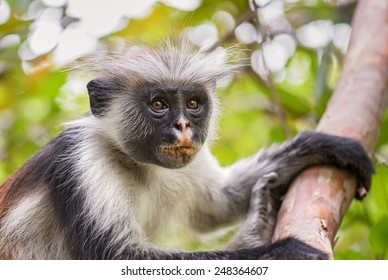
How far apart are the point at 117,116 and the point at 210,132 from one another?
73 cm

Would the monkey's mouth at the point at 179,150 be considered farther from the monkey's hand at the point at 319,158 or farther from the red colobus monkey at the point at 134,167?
the monkey's hand at the point at 319,158

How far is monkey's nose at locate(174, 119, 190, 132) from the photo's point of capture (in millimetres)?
3752

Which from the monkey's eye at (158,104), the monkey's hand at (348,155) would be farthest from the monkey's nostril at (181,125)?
the monkey's hand at (348,155)

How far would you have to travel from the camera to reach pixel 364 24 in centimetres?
465

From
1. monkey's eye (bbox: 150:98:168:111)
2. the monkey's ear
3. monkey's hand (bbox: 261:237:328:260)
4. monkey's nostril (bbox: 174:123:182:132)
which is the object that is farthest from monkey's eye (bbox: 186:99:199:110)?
monkey's hand (bbox: 261:237:328:260)

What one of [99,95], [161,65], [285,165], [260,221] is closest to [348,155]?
[285,165]

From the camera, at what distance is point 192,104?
4.12m

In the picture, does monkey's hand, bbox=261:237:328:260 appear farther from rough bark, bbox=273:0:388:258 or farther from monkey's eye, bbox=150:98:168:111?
monkey's eye, bbox=150:98:168:111

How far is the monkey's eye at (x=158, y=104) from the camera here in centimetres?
403

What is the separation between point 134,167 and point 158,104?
22.0 inches

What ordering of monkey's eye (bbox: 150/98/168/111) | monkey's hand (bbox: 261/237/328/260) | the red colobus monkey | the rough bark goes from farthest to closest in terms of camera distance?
monkey's eye (bbox: 150/98/168/111) → the red colobus monkey → the rough bark → monkey's hand (bbox: 261/237/328/260)

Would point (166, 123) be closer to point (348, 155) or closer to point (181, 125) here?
point (181, 125)
